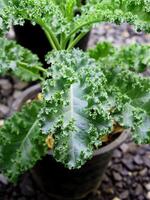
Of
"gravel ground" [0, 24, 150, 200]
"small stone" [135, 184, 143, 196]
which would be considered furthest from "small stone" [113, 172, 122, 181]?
"small stone" [135, 184, 143, 196]

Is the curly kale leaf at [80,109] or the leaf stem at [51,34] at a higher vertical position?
the leaf stem at [51,34]

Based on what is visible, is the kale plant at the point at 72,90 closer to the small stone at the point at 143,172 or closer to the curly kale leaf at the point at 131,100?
the curly kale leaf at the point at 131,100

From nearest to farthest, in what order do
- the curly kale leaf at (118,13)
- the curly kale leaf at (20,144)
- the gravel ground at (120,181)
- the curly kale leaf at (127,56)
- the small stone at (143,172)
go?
the curly kale leaf at (118,13)
the curly kale leaf at (20,144)
the curly kale leaf at (127,56)
the gravel ground at (120,181)
the small stone at (143,172)

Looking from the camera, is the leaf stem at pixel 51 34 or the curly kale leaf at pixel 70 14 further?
the leaf stem at pixel 51 34

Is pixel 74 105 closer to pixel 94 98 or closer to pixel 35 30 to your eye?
pixel 94 98

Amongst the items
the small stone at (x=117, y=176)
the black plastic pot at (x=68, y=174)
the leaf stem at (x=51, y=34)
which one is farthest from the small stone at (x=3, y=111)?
the leaf stem at (x=51, y=34)

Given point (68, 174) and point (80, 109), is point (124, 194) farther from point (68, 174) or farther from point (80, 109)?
point (80, 109)

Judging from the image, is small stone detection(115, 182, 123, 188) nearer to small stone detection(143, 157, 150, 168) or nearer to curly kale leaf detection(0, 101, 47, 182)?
small stone detection(143, 157, 150, 168)

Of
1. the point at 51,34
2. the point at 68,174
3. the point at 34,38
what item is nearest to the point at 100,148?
the point at 68,174
